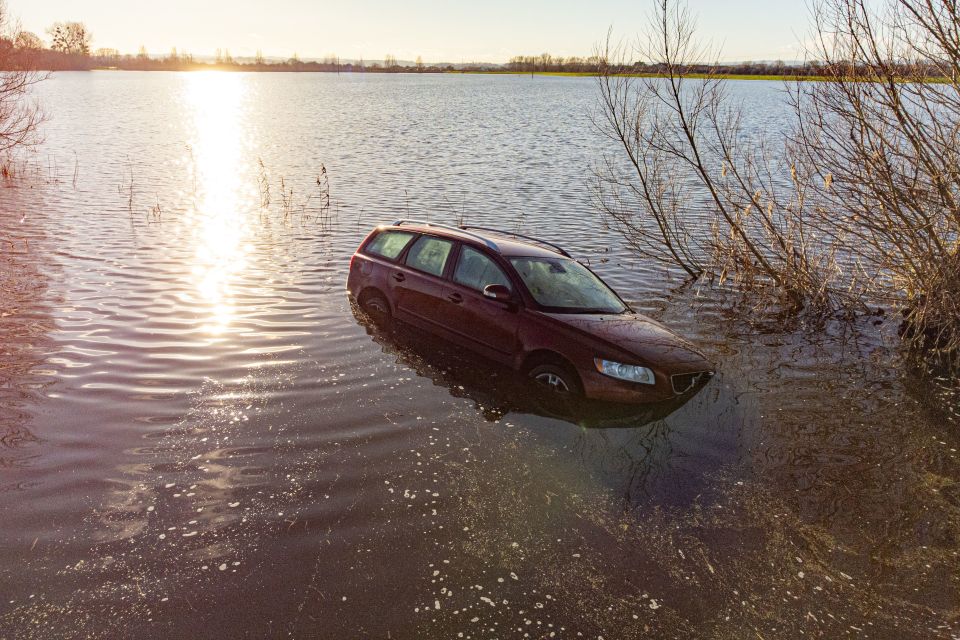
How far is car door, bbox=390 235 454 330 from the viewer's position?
9211 millimetres

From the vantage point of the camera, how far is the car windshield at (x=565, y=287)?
27.2 ft

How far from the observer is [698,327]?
442 inches

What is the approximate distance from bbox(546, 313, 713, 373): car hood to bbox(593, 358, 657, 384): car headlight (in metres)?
0.11

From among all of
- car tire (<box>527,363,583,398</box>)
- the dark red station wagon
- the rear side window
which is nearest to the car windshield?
the dark red station wagon

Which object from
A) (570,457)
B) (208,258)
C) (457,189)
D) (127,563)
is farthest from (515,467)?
(457,189)

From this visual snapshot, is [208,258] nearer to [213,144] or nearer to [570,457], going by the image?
[570,457]

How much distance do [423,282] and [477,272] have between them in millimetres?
992

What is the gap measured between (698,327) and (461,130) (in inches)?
1309

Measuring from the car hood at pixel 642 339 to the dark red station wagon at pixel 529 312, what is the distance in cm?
2

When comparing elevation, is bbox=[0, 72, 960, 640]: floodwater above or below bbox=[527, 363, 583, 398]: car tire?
below

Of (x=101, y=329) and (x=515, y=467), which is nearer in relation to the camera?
(x=515, y=467)

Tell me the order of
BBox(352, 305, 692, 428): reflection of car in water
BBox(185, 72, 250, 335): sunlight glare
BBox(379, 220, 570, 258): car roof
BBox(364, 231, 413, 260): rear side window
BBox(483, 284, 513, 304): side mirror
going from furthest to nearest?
BBox(185, 72, 250, 335): sunlight glare → BBox(364, 231, 413, 260): rear side window → BBox(379, 220, 570, 258): car roof → BBox(483, 284, 513, 304): side mirror → BBox(352, 305, 692, 428): reflection of car in water

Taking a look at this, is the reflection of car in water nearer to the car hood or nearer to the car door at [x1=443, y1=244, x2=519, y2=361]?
the car door at [x1=443, y1=244, x2=519, y2=361]

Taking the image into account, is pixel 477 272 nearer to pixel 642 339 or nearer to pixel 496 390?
pixel 496 390
